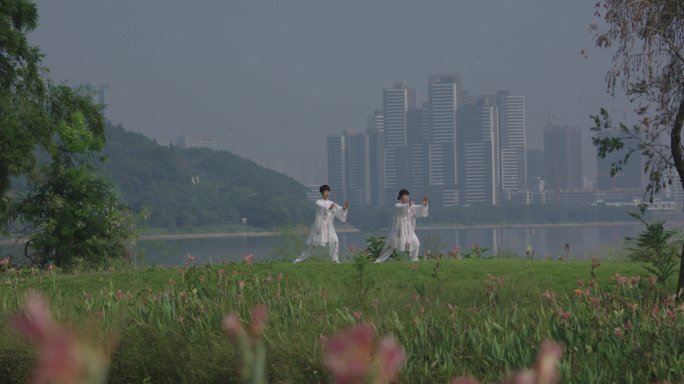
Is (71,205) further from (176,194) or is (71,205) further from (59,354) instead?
(176,194)

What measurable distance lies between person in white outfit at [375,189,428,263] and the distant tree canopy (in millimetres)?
98067

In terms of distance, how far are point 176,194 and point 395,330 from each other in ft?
409

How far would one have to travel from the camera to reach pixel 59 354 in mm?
995

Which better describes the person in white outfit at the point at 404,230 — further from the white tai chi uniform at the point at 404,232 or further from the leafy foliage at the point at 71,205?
the leafy foliage at the point at 71,205

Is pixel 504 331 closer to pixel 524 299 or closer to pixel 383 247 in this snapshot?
pixel 524 299

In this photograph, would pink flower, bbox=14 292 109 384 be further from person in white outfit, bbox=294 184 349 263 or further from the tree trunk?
person in white outfit, bbox=294 184 349 263

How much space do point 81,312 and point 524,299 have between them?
4.62 m

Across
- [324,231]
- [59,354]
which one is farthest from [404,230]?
[59,354]

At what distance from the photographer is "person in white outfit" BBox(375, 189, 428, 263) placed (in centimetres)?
1870

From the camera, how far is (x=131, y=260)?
88.6 feet

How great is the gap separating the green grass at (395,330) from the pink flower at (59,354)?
493 centimetres

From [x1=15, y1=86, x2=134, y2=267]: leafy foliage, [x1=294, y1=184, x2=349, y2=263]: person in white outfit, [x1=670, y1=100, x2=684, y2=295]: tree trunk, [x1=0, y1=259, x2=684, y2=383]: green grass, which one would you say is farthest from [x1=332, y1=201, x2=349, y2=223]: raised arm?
[x1=15, y1=86, x2=134, y2=267]: leafy foliage

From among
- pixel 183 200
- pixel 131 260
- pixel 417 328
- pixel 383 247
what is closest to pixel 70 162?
pixel 131 260

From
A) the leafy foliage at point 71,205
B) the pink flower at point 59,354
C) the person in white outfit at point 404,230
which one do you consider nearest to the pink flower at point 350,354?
the pink flower at point 59,354
